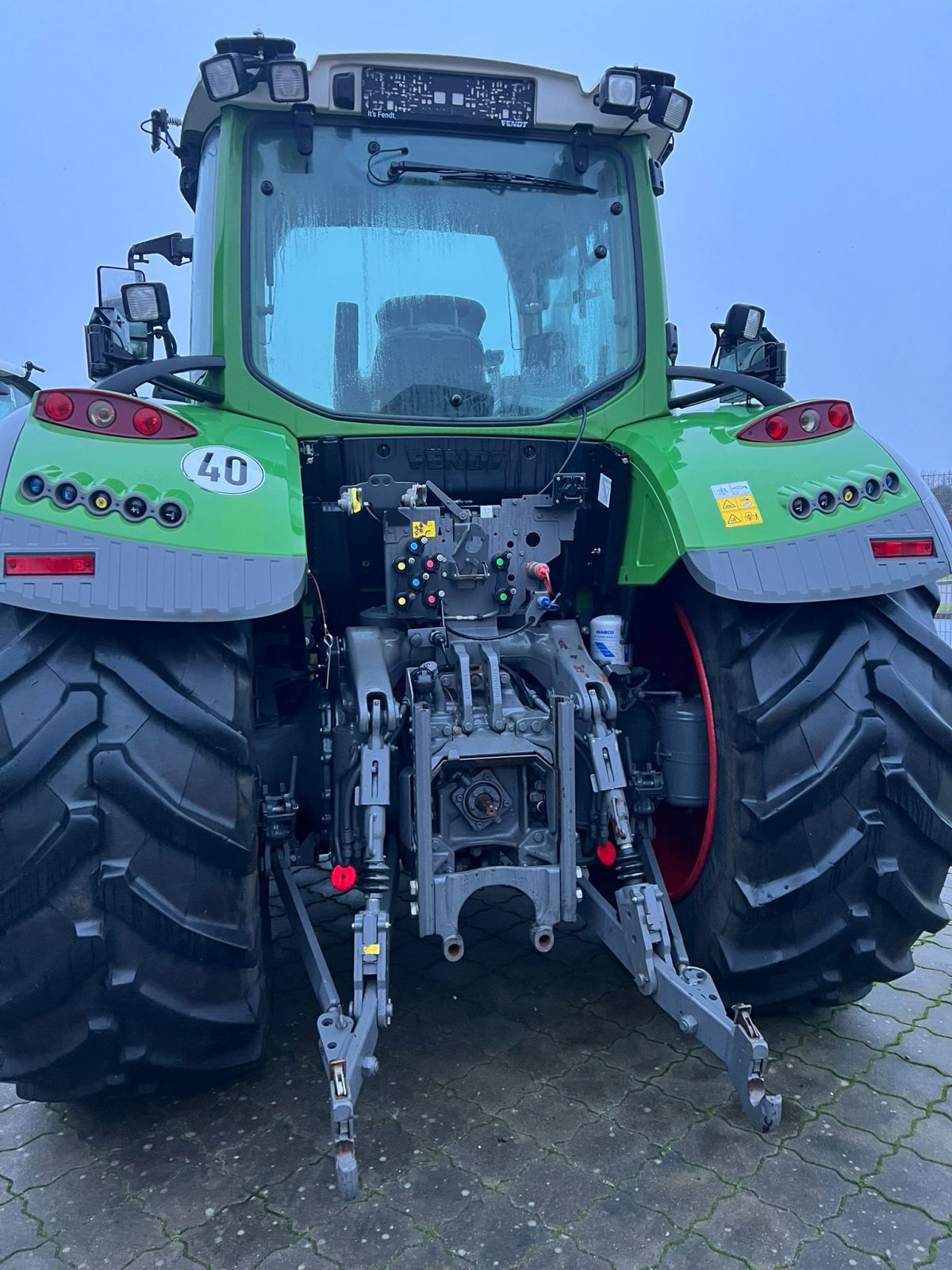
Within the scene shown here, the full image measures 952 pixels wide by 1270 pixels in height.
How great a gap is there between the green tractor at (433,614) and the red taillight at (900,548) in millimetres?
11

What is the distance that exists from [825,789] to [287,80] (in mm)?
2319

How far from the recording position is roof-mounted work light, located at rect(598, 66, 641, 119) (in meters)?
2.75

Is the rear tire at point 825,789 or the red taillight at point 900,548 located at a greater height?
the red taillight at point 900,548

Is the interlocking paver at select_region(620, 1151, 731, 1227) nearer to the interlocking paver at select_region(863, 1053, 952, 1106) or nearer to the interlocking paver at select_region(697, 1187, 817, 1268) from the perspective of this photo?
the interlocking paver at select_region(697, 1187, 817, 1268)

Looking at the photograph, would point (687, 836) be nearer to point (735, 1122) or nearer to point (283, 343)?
point (735, 1122)

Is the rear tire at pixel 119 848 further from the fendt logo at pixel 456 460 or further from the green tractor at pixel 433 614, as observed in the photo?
the fendt logo at pixel 456 460

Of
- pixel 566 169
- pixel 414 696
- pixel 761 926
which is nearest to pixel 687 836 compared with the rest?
pixel 761 926

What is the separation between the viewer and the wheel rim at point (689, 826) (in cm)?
246

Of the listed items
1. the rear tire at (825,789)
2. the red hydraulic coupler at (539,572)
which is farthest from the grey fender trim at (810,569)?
the red hydraulic coupler at (539,572)

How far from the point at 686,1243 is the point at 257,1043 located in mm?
1034

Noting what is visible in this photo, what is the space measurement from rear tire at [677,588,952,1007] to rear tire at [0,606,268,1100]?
117 centimetres

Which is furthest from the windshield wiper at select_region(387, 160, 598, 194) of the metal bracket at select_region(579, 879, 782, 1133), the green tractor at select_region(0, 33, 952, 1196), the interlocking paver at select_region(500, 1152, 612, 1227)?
the interlocking paver at select_region(500, 1152, 612, 1227)

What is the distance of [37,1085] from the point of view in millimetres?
2129

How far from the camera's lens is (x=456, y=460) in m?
2.79
